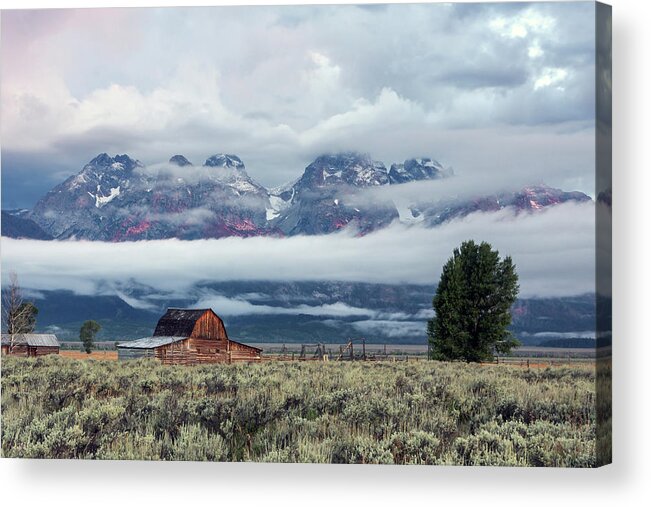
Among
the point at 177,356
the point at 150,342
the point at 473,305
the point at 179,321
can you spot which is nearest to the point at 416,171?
the point at 473,305

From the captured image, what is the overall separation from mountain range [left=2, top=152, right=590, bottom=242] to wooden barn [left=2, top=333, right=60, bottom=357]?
1531 millimetres

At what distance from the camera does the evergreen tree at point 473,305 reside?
17.9 m

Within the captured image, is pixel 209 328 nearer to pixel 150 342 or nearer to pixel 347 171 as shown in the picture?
pixel 150 342

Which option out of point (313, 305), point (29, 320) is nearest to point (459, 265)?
point (313, 305)

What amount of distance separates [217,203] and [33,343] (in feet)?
11.6

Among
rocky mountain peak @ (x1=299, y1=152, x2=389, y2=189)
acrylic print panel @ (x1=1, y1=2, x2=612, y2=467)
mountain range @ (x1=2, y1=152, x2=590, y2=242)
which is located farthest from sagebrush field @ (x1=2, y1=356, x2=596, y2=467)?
rocky mountain peak @ (x1=299, y1=152, x2=389, y2=189)

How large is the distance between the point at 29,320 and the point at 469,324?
21.7 feet

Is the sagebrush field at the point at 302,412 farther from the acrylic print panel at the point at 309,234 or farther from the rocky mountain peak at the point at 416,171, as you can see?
the rocky mountain peak at the point at 416,171

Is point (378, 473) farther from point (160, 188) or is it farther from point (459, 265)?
point (160, 188)

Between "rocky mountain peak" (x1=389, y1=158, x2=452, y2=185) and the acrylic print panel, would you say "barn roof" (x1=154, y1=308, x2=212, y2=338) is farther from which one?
"rocky mountain peak" (x1=389, y1=158, x2=452, y2=185)

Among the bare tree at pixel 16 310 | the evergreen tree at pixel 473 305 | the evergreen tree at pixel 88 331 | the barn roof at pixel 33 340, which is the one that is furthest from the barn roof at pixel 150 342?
the evergreen tree at pixel 473 305

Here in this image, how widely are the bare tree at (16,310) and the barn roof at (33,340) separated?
0.09 m

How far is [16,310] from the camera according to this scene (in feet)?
62.1

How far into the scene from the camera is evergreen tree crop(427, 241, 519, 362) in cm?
1788
